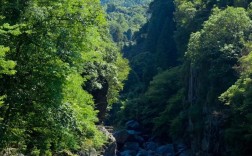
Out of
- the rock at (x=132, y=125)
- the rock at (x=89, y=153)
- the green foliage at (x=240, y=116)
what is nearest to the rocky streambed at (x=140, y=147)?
the rock at (x=132, y=125)

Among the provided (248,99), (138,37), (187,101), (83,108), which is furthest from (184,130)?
(138,37)

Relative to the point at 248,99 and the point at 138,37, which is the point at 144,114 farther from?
the point at 138,37

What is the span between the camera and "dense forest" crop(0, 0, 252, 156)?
44.5 feet

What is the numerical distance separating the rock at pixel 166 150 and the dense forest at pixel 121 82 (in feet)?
0.89

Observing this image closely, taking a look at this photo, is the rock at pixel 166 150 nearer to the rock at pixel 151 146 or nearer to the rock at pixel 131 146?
the rock at pixel 151 146

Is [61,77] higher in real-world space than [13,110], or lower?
higher

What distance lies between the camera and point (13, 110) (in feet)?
45.4

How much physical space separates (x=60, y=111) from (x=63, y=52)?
197 cm

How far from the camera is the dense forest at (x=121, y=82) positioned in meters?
13.6

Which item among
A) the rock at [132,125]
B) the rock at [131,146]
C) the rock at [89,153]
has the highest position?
the rock at [89,153]

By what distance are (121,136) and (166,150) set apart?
20.6 ft

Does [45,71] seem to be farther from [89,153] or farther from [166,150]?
[166,150]

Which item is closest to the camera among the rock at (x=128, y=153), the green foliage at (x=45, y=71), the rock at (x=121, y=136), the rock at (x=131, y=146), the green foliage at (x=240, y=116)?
the green foliage at (x=45, y=71)

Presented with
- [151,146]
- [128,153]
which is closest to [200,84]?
[128,153]
